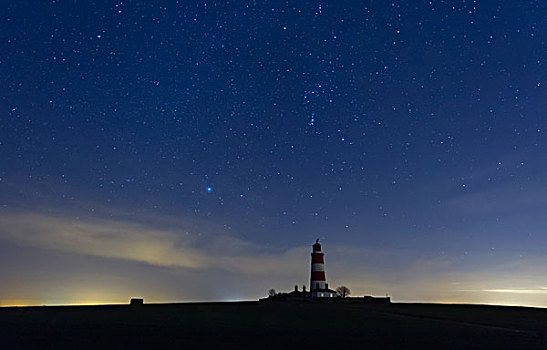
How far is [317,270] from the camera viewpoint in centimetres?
3950

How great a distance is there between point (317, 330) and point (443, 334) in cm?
303

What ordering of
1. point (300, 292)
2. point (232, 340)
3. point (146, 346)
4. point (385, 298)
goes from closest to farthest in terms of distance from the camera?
point (146, 346) < point (232, 340) < point (385, 298) < point (300, 292)

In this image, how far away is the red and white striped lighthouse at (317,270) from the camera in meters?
39.1

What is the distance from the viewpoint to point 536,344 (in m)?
9.05

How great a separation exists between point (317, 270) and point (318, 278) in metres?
0.68

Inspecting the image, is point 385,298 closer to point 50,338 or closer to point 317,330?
point 317,330

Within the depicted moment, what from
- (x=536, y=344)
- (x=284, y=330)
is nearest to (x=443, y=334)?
(x=536, y=344)

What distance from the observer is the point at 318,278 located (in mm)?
39250

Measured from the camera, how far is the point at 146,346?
858cm

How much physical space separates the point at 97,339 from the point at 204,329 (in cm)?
291

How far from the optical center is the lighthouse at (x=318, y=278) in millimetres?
38719

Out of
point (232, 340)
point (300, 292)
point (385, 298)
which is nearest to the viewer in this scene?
point (232, 340)

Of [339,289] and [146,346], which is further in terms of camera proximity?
[339,289]

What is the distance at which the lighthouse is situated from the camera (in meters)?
38.7
